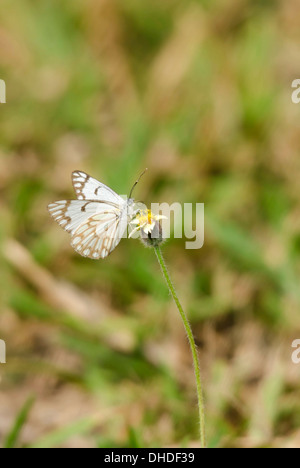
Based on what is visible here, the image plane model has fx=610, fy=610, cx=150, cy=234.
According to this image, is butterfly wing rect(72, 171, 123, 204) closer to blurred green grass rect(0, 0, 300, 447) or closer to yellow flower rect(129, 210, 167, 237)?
yellow flower rect(129, 210, 167, 237)

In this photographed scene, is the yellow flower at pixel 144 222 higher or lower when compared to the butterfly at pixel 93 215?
lower

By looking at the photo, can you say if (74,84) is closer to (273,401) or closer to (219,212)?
(219,212)

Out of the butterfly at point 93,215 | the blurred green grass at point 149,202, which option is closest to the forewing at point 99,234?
the butterfly at point 93,215

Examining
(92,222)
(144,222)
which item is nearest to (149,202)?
(92,222)

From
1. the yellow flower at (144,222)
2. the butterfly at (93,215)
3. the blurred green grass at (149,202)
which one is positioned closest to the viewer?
the yellow flower at (144,222)

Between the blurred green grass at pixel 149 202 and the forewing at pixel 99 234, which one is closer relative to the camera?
the forewing at pixel 99 234

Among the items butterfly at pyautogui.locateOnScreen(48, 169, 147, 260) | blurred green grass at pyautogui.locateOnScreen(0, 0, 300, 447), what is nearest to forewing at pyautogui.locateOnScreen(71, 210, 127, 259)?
butterfly at pyautogui.locateOnScreen(48, 169, 147, 260)

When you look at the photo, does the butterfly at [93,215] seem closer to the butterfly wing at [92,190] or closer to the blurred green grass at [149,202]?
the butterfly wing at [92,190]

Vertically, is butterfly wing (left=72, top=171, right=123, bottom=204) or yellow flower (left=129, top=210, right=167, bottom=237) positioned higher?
butterfly wing (left=72, top=171, right=123, bottom=204)
